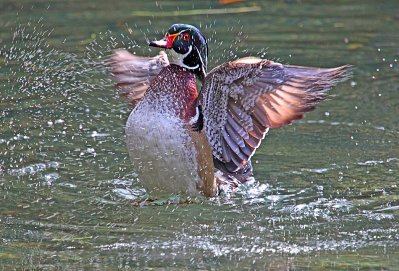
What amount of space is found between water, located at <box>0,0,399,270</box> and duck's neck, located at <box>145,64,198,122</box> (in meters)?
0.72

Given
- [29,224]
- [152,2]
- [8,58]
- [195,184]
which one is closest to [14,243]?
[29,224]

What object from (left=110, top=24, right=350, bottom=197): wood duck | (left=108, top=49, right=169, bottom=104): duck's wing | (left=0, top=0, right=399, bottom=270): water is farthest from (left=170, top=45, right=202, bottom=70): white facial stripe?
(left=0, top=0, right=399, bottom=270): water

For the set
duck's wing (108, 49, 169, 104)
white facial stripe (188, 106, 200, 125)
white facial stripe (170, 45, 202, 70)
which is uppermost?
white facial stripe (170, 45, 202, 70)

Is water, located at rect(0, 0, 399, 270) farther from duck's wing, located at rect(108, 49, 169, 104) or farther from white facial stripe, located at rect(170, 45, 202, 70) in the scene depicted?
white facial stripe, located at rect(170, 45, 202, 70)

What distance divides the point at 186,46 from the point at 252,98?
582 millimetres

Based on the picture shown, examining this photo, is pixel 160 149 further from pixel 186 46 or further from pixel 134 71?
pixel 134 71

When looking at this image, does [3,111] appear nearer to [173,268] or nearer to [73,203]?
[73,203]

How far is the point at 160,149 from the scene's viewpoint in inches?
261

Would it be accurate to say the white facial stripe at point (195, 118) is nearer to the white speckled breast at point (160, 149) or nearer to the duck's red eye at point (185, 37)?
the white speckled breast at point (160, 149)

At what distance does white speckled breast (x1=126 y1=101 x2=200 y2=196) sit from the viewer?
662cm

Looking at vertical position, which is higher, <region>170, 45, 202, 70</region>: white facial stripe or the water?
<region>170, 45, 202, 70</region>: white facial stripe

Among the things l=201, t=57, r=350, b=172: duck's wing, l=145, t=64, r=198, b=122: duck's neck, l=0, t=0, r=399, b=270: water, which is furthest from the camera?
l=145, t=64, r=198, b=122: duck's neck

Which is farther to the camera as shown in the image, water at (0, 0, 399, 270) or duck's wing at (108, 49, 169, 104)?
duck's wing at (108, 49, 169, 104)

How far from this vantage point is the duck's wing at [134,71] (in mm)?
7840
